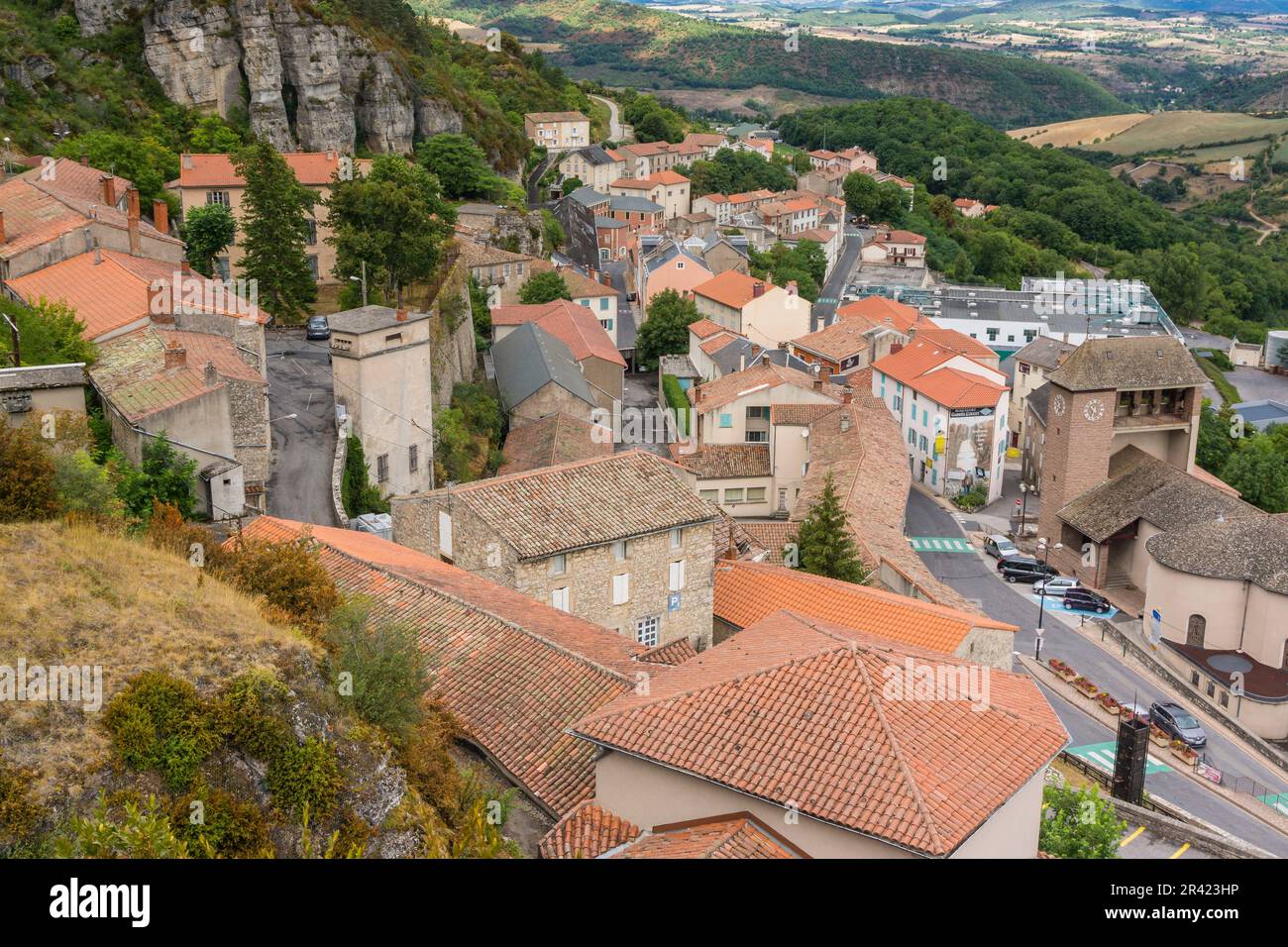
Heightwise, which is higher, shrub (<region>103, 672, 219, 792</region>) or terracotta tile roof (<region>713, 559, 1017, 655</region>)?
shrub (<region>103, 672, 219, 792</region>)

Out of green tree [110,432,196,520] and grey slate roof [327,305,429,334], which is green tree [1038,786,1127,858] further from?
grey slate roof [327,305,429,334]

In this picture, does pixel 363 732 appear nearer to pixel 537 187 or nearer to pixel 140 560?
pixel 140 560

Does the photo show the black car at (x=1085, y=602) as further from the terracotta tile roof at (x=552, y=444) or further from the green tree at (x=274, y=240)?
the green tree at (x=274, y=240)

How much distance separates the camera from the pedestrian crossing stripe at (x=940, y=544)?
53.1 metres

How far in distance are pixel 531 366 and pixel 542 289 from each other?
14.7 metres

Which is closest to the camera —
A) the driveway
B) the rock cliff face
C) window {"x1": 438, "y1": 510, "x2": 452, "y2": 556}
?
window {"x1": 438, "y1": 510, "x2": 452, "y2": 556}

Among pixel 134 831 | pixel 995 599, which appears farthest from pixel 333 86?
pixel 134 831

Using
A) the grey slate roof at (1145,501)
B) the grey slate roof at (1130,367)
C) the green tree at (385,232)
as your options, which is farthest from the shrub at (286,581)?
the grey slate roof at (1130,367)

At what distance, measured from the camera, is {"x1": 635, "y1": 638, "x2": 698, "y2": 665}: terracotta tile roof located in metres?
24.9

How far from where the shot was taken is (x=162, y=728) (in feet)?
41.7

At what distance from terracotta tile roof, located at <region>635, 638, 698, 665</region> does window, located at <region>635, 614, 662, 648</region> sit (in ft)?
4.98

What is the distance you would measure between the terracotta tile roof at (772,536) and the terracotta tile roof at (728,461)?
10315 mm

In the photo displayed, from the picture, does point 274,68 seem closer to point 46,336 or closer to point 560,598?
point 46,336

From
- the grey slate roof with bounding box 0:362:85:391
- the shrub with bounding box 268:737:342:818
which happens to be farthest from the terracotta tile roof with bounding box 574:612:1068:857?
the grey slate roof with bounding box 0:362:85:391
